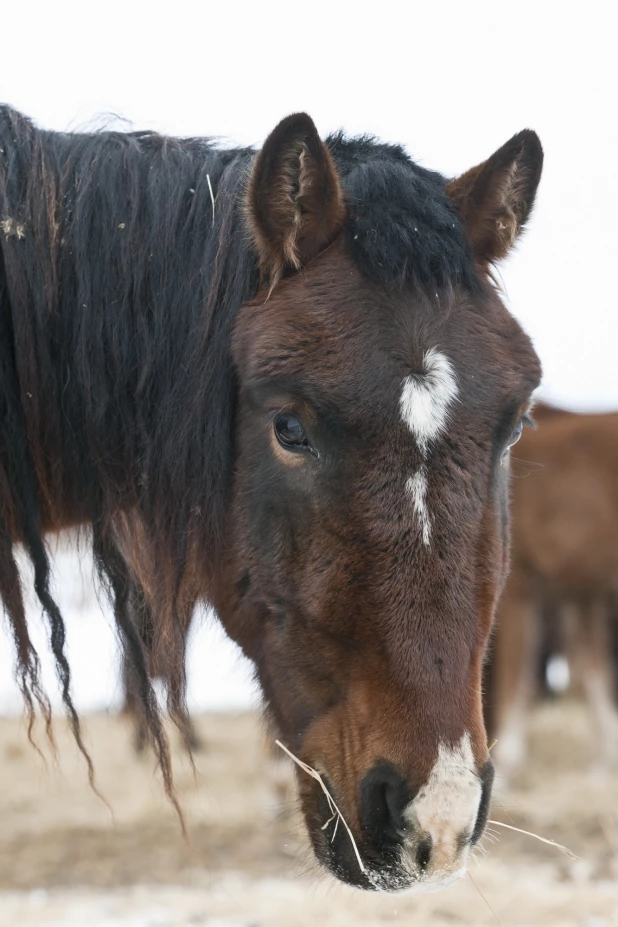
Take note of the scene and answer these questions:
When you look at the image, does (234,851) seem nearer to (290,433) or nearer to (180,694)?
(180,694)

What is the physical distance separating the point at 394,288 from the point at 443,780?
45.8 inches

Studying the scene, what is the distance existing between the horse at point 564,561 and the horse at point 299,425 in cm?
648

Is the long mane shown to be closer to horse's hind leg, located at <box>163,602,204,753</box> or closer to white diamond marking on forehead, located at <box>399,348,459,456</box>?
horse's hind leg, located at <box>163,602,204,753</box>

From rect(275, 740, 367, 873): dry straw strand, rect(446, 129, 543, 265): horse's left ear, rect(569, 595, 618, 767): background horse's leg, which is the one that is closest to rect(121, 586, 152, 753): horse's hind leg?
rect(275, 740, 367, 873): dry straw strand

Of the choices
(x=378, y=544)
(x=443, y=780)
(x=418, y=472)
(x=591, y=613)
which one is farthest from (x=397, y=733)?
(x=591, y=613)

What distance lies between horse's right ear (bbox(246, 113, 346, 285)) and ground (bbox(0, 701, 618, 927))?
4.44 feet

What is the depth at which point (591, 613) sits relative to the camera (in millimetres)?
9461

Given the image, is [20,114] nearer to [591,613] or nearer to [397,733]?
[397,733]

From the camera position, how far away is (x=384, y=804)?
220 centimetres

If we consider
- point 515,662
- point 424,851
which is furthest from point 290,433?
point 515,662

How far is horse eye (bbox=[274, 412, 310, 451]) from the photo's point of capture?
245 centimetres

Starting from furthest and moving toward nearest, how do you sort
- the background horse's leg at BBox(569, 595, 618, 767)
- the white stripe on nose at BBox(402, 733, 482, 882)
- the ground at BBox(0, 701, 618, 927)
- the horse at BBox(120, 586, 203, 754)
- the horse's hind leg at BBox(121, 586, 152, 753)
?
the background horse's leg at BBox(569, 595, 618, 767) < the ground at BBox(0, 701, 618, 927) < the horse's hind leg at BBox(121, 586, 152, 753) < the horse at BBox(120, 586, 203, 754) < the white stripe on nose at BBox(402, 733, 482, 882)

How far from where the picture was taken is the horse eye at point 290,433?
245 cm

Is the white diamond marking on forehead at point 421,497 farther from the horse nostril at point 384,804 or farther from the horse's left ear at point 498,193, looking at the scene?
the horse's left ear at point 498,193
